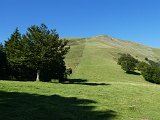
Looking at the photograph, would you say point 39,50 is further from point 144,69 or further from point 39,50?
point 144,69

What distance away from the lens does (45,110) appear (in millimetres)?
24484

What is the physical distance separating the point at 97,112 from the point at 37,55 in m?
31.9

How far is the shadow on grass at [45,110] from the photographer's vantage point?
2196cm

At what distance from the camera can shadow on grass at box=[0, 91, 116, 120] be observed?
21962 mm

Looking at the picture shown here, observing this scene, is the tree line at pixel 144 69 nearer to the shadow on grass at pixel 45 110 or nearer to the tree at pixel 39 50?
the tree at pixel 39 50

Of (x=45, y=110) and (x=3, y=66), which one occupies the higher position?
(x=3, y=66)

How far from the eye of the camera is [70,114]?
23750 mm

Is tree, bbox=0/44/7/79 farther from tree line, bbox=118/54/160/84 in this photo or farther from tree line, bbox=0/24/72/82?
tree line, bbox=118/54/160/84

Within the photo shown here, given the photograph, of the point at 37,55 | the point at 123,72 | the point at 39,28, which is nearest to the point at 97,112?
the point at 37,55


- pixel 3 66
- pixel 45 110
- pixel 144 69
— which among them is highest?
pixel 144 69

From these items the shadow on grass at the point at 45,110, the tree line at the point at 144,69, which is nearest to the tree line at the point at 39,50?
the shadow on grass at the point at 45,110

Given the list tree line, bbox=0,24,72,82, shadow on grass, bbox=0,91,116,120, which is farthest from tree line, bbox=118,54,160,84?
shadow on grass, bbox=0,91,116,120

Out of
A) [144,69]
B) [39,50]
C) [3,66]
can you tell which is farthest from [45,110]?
[144,69]

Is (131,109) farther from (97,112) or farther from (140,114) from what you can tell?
(97,112)
